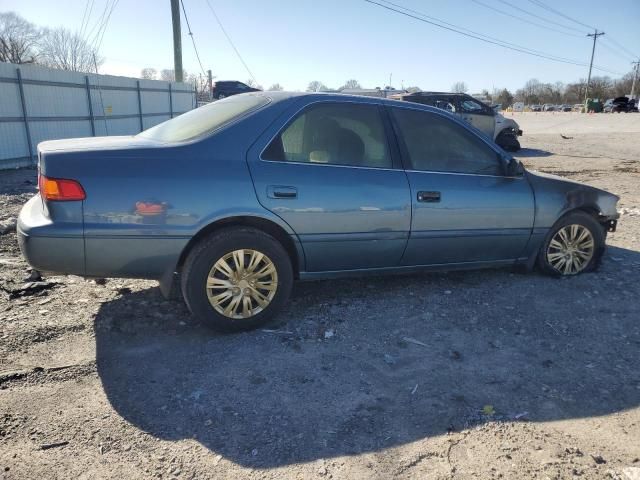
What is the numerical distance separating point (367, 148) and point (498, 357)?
71.1 inches

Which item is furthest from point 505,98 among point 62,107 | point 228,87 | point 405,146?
point 405,146

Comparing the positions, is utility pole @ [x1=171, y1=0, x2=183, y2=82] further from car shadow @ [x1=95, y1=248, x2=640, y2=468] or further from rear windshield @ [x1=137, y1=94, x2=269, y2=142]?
car shadow @ [x1=95, y1=248, x2=640, y2=468]

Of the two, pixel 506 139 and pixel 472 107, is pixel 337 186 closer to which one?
pixel 472 107

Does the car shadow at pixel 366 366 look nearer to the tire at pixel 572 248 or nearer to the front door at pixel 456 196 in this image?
the tire at pixel 572 248

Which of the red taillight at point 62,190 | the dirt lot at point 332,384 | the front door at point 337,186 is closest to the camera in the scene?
the dirt lot at point 332,384

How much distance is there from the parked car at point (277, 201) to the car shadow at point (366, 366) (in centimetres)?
36

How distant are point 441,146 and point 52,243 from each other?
301 cm

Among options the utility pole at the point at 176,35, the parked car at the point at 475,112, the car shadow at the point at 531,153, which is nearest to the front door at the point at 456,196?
the parked car at the point at 475,112

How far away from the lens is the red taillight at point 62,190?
9.71ft

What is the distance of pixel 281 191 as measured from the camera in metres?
3.39

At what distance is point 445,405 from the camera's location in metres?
2.74

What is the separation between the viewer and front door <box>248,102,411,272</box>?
3.43 m

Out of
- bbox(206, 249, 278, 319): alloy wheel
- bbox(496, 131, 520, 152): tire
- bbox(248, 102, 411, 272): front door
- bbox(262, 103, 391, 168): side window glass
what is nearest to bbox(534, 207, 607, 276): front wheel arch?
bbox(248, 102, 411, 272): front door

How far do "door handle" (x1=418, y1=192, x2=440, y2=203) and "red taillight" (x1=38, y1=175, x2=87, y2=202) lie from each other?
7.91 ft
